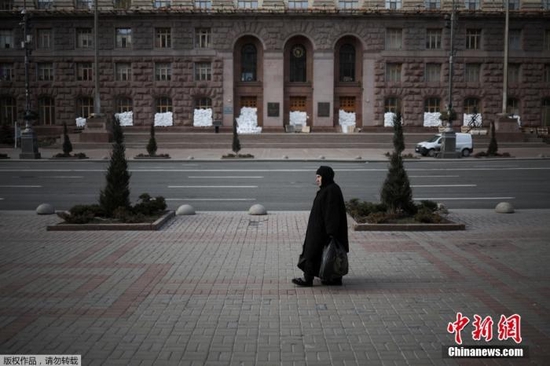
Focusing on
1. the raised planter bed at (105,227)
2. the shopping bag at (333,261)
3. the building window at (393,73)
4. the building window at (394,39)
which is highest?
the building window at (394,39)

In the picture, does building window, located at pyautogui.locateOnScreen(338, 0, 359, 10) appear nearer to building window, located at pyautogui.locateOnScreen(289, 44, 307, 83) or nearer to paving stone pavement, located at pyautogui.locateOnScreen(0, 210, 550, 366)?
building window, located at pyautogui.locateOnScreen(289, 44, 307, 83)

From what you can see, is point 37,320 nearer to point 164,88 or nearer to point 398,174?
point 398,174

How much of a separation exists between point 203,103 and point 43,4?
15404mm

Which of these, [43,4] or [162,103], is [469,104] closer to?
[162,103]

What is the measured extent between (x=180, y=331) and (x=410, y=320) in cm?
283

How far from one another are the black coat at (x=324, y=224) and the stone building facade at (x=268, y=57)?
140 feet

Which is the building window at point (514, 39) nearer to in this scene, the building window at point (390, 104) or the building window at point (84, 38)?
the building window at point (390, 104)

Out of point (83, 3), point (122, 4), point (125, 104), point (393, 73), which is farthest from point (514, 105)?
point (83, 3)

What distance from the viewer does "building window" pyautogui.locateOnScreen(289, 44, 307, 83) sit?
5259 centimetres

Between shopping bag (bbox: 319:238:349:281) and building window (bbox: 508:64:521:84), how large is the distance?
47.8 metres

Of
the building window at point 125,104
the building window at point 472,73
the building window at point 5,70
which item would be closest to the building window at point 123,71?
the building window at point 125,104

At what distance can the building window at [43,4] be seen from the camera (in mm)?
50806

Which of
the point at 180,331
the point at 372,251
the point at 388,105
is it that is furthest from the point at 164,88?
the point at 180,331

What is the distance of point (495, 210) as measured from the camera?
16.4m
